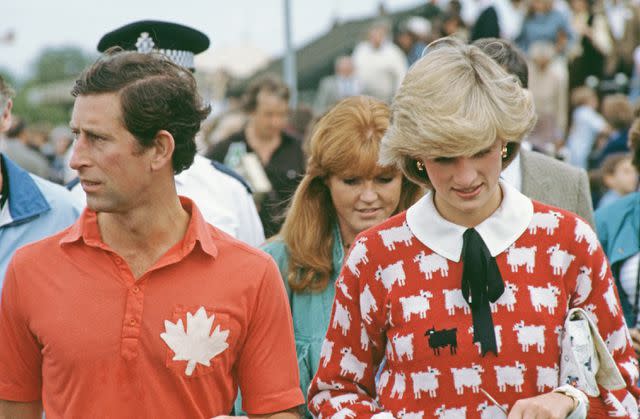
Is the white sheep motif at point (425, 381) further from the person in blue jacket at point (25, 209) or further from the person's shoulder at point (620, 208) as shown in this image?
the person's shoulder at point (620, 208)

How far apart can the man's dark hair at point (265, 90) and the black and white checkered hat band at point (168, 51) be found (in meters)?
4.38

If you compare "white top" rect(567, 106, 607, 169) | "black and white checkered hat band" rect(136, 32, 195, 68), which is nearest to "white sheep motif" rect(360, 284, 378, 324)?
"black and white checkered hat band" rect(136, 32, 195, 68)

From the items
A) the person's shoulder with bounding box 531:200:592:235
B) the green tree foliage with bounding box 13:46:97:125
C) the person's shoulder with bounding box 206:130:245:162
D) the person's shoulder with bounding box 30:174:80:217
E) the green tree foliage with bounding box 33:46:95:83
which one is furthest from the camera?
the green tree foliage with bounding box 33:46:95:83

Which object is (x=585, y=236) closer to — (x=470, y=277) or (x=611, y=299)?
(x=611, y=299)

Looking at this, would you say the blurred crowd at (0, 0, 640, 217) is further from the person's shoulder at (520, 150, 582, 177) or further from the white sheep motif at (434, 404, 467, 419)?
the white sheep motif at (434, 404, 467, 419)

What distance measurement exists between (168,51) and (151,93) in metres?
2.08

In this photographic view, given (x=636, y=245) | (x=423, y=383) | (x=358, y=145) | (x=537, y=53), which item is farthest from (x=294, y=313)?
(x=537, y=53)

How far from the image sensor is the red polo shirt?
3391mm

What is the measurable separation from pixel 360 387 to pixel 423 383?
1.03 ft

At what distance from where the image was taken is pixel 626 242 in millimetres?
5578

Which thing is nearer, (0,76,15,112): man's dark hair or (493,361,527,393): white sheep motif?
(493,361,527,393): white sheep motif

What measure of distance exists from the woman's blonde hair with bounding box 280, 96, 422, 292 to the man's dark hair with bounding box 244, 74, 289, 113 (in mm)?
5194

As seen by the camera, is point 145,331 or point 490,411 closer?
point 490,411

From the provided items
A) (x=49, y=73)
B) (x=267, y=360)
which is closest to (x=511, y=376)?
(x=267, y=360)
